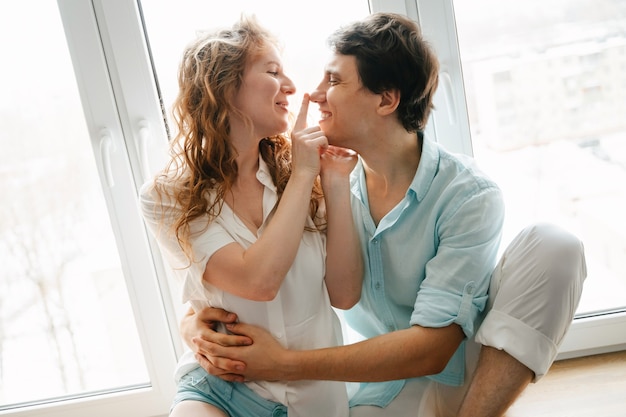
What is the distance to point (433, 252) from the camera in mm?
1510

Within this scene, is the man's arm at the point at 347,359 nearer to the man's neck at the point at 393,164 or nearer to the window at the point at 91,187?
the man's neck at the point at 393,164

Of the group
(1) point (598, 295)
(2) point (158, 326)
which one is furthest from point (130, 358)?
(1) point (598, 295)

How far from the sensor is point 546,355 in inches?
54.1

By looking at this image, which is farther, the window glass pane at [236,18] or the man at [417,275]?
the window glass pane at [236,18]

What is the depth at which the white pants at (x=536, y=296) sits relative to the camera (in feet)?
4.49

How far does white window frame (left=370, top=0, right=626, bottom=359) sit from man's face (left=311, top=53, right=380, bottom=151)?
30 cm

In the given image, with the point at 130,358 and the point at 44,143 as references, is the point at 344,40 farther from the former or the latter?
the point at 130,358

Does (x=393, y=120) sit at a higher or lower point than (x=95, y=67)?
lower

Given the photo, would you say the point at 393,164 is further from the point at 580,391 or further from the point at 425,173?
the point at 580,391

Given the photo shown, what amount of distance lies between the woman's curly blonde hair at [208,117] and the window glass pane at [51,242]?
48cm

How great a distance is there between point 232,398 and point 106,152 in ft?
2.46

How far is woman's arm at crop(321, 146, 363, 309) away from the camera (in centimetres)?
151

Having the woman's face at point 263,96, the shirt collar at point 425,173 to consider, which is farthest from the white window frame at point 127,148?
the shirt collar at point 425,173

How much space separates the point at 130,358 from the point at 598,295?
142 cm
